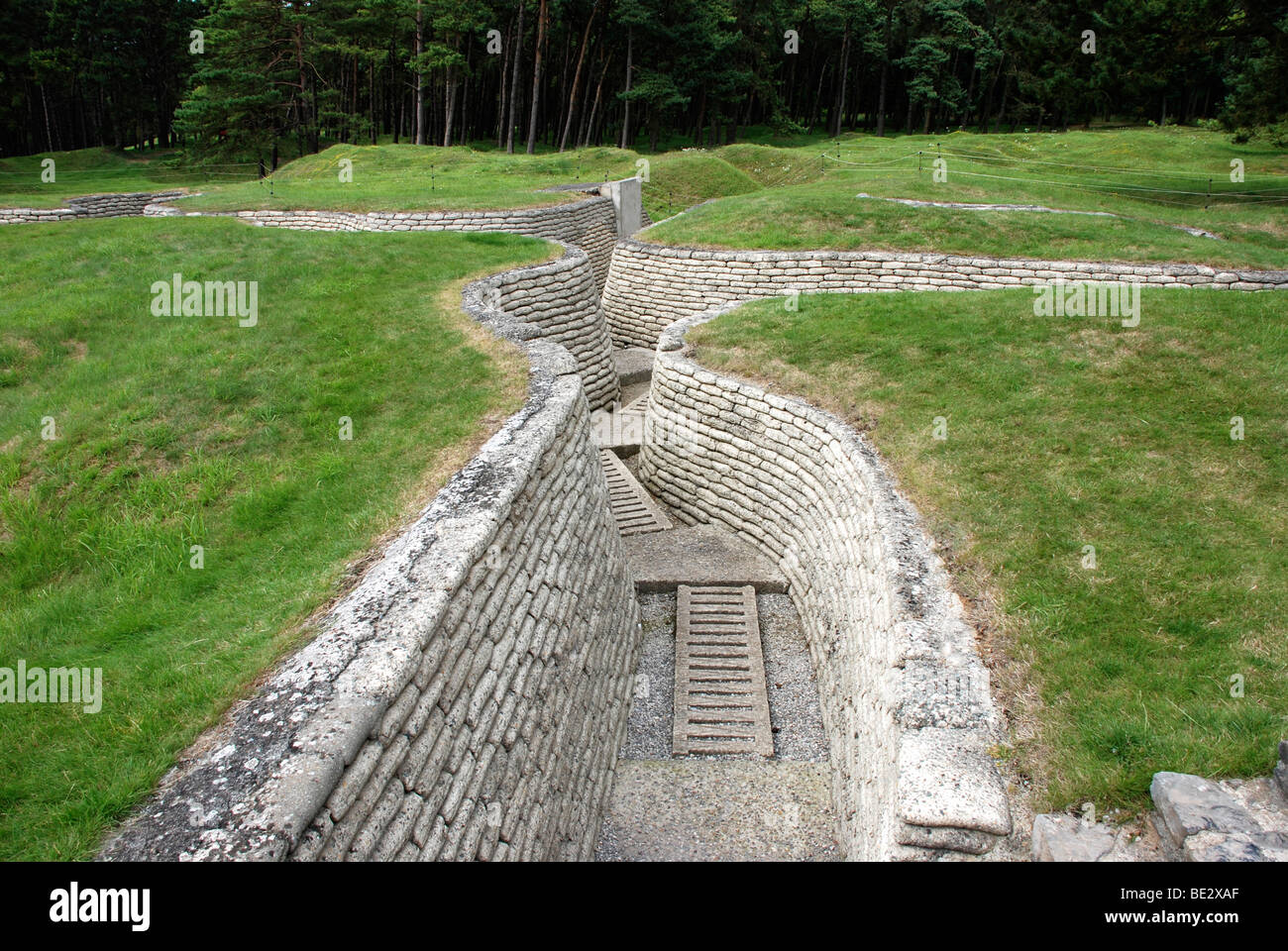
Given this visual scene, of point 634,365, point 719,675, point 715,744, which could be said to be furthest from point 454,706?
point 634,365

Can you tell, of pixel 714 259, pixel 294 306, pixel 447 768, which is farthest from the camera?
pixel 714 259

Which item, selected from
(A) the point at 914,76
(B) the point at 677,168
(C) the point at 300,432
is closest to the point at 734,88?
(A) the point at 914,76

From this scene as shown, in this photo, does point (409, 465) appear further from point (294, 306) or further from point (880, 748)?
point (294, 306)

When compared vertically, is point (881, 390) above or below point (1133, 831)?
above

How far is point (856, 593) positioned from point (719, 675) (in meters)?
1.70

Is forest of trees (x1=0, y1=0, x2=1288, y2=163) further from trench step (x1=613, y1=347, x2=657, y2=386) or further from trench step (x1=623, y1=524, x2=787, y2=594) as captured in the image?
trench step (x1=623, y1=524, x2=787, y2=594)

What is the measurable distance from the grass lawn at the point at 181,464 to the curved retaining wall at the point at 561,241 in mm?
1369

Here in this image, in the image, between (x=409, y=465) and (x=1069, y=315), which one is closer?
(x=409, y=465)

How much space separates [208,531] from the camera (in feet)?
19.4

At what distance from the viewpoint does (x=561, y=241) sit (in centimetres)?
1794

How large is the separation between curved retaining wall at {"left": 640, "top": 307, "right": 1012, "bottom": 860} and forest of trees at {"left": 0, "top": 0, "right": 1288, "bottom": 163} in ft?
91.9

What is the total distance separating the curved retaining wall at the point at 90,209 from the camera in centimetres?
1775

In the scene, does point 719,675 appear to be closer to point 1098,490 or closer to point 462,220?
point 1098,490

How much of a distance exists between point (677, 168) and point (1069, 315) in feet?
64.4
